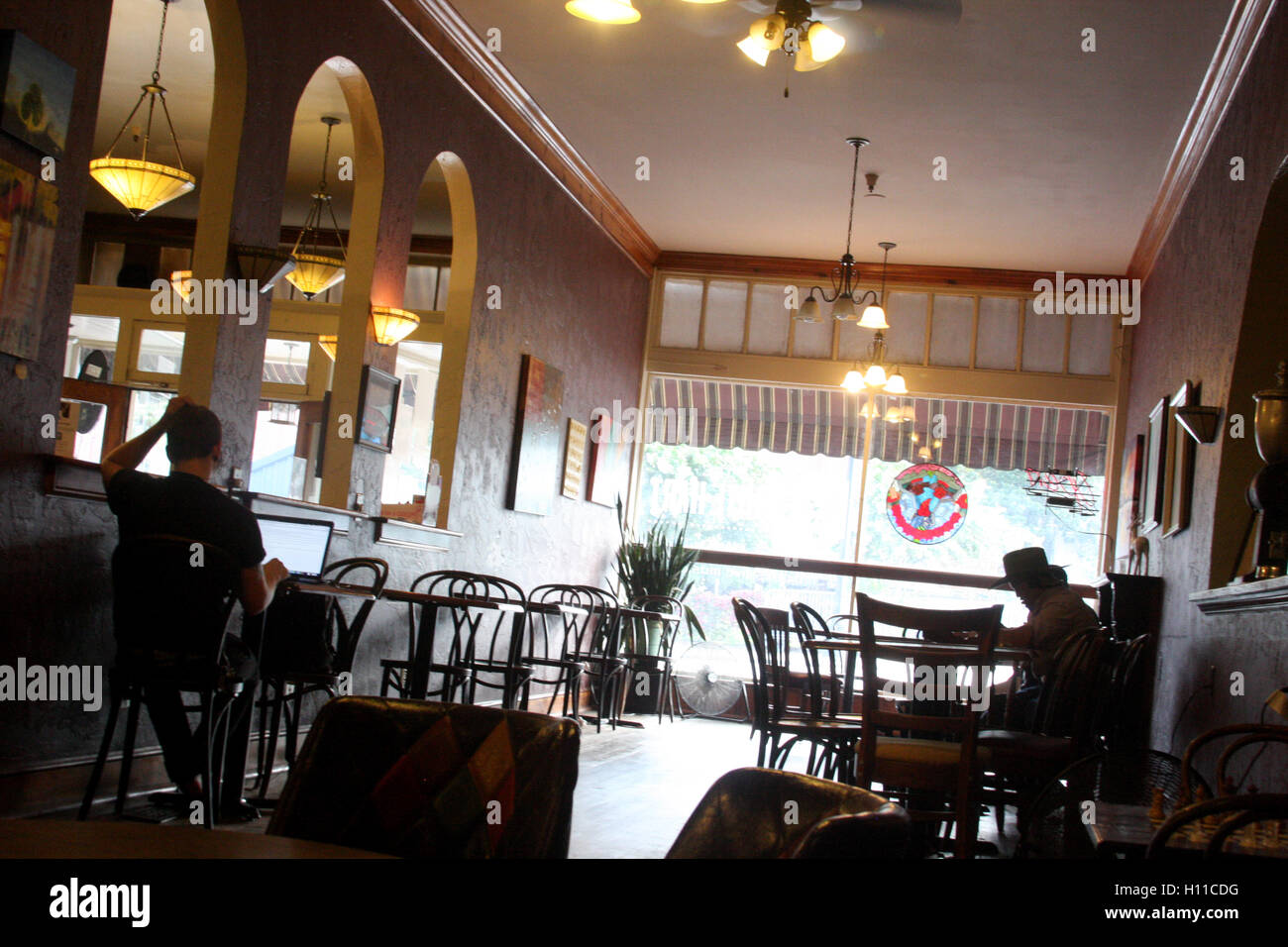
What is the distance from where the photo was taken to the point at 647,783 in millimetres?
5586

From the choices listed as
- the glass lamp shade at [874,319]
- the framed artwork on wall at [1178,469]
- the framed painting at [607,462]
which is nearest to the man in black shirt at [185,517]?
the framed artwork on wall at [1178,469]

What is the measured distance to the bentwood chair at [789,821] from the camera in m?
1.02

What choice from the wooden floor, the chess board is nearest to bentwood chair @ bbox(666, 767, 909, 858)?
the chess board

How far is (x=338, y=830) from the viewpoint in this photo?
4.54ft

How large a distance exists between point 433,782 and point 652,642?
728 cm

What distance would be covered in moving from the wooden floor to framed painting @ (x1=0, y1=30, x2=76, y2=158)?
2112 mm

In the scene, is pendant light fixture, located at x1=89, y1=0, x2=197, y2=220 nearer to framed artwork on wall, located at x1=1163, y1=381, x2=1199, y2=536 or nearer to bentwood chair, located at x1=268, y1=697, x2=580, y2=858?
bentwood chair, located at x1=268, y1=697, x2=580, y2=858

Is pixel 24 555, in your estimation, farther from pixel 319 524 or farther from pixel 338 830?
pixel 338 830

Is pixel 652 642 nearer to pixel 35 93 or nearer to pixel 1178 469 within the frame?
pixel 1178 469

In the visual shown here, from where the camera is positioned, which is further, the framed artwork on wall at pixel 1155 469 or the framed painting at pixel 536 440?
the framed painting at pixel 536 440

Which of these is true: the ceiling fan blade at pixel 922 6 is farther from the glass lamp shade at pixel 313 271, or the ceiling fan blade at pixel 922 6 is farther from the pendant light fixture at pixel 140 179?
the glass lamp shade at pixel 313 271

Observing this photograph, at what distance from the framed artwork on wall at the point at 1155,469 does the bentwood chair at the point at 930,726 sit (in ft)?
10.8
